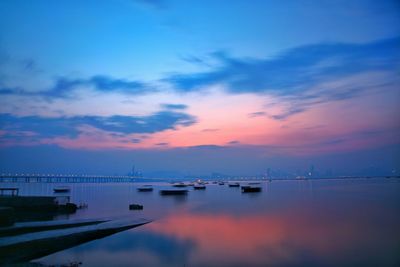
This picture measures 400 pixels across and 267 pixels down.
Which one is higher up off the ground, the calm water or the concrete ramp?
the concrete ramp

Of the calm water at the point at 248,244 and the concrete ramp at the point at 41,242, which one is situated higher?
the concrete ramp at the point at 41,242

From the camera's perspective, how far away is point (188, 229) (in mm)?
28422

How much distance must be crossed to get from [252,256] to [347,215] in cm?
2178

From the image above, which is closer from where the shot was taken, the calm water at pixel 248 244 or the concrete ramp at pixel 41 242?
the concrete ramp at pixel 41 242

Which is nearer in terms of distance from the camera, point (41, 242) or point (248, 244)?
point (41, 242)

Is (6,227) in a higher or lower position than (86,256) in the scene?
higher

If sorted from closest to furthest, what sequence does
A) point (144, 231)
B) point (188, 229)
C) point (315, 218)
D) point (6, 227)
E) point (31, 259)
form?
1. point (31, 259)
2. point (6, 227)
3. point (144, 231)
4. point (188, 229)
5. point (315, 218)

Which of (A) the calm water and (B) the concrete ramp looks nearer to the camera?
(B) the concrete ramp

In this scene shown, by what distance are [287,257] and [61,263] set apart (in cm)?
1123

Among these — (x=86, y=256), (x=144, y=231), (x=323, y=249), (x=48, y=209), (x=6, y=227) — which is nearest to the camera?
(x=86, y=256)

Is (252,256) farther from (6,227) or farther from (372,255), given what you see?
(6,227)

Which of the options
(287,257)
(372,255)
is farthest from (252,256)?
(372,255)

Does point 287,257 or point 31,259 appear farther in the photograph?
point 287,257

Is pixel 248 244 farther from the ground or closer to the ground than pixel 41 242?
closer to the ground
